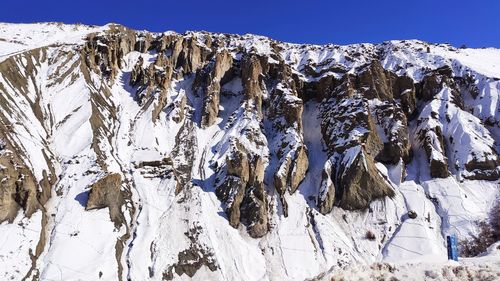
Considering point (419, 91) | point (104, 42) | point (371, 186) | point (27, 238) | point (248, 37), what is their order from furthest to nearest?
point (248, 37) < point (104, 42) < point (419, 91) < point (371, 186) < point (27, 238)

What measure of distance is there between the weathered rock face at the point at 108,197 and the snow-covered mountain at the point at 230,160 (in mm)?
169

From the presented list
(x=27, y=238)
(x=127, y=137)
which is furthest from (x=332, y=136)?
(x=27, y=238)

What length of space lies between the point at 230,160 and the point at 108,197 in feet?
49.1

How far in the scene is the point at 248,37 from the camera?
95.8 meters

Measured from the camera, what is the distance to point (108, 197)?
4578cm

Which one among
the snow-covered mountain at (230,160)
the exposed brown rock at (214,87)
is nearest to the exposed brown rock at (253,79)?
the snow-covered mountain at (230,160)

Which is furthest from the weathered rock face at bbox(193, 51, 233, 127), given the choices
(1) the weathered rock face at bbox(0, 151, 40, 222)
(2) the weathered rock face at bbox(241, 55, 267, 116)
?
(1) the weathered rock face at bbox(0, 151, 40, 222)

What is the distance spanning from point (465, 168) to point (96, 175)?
44.6 meters

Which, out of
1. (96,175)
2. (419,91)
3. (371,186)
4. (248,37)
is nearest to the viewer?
(96,175)

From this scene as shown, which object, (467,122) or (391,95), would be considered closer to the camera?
(467,122)

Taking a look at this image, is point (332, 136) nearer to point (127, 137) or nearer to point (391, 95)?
point (391, 95)

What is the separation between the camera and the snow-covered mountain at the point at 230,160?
42.6 m

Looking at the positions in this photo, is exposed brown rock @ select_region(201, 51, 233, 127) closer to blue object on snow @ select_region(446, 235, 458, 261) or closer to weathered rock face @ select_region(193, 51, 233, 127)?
weathered rock face @ select_region(193, 51, 233, 127)

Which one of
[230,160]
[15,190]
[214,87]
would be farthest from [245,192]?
[15,190]
